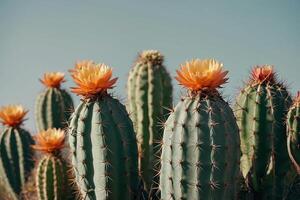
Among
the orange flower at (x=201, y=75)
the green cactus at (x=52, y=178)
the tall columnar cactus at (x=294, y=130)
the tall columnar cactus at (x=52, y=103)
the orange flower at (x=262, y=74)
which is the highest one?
the tall columnar cactus at (x=52, y=103)

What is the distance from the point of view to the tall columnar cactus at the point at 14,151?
7641 millimetres

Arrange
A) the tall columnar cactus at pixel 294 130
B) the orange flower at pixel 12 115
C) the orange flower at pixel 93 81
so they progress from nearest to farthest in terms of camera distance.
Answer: the orange flower at pixel 93 81, the tall columnar cactus at pixel 294 130, the orange flower at pixel 12 115

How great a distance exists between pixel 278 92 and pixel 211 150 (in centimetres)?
159

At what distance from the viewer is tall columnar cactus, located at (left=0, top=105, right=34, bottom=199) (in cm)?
764

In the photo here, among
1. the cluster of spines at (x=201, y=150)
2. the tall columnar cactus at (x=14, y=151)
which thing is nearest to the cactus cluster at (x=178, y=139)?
the cluster of spines at (x=201, y=150)

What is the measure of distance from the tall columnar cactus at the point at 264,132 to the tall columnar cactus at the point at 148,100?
1266mm

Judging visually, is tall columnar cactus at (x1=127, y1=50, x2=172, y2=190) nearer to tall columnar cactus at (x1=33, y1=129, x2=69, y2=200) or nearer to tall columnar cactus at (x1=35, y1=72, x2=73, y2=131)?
tall columnar cactus at (x1=33, y1=129, x2=69, y2=200)

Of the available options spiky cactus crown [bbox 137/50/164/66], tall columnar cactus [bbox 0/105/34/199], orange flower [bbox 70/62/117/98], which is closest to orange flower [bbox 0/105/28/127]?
tall columnar cactus [bbox 0/105/34/199]

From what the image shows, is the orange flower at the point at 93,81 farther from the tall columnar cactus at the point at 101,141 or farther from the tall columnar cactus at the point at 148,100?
the tall columnar cactus at the point at 148,100

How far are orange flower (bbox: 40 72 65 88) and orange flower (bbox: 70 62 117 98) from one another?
13.5 ft

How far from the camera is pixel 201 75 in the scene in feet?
12.8

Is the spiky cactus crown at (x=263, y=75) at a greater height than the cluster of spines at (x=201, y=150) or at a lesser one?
greater

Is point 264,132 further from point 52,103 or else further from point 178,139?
point 52,103

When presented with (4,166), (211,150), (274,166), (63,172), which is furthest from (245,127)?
(4,166)
